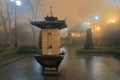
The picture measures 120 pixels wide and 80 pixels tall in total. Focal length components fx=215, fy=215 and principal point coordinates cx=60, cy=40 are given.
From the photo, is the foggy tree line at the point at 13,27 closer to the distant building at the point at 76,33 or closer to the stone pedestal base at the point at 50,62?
the distant building at the point at 76,33

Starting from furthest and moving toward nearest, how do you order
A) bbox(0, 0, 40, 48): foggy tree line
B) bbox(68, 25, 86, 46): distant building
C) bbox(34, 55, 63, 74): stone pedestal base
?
bbox(68, 25, 86, 46): distant building → bbox(0, 0, 40, 48): foggy tree line → bbox(34, 55, 63, 74): stone pedestal base

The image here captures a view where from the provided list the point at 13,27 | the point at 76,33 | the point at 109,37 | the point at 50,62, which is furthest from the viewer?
the point at 76,33

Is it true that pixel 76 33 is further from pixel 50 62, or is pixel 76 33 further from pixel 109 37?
pixel 50 62

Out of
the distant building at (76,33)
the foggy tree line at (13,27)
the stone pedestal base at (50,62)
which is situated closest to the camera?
the stone pedestal base at (50,62)

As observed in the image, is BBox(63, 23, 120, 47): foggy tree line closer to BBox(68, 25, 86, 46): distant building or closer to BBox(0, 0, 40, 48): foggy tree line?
BBox(68, 25, 86, 46): distant building

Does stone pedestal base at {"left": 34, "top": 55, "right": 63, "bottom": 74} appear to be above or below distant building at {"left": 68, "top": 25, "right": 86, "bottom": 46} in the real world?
below

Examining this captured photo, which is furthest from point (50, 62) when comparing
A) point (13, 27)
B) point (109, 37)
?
point (13, 27)

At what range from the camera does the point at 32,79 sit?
38.6ft

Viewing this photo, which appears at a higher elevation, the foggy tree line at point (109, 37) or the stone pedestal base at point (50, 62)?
the foggy tree line at point (109, 37)

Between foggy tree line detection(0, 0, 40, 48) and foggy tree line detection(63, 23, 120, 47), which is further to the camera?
foggy tree line detection(0, 0, 40, 48)

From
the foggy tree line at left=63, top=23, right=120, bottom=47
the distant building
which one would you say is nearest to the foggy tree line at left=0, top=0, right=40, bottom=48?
the distant building

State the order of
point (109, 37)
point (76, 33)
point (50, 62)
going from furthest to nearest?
point (76, 33) → point (109, 37) → point (50, 62)

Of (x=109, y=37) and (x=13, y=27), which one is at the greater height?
(x=13, y=27)

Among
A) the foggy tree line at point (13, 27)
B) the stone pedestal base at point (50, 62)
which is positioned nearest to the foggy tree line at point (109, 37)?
the foggy tree line at point (13, 27)
